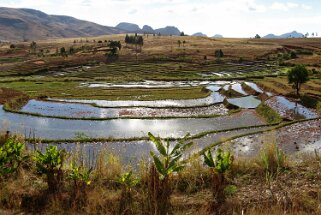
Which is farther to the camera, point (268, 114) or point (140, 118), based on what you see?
point (140, 118)

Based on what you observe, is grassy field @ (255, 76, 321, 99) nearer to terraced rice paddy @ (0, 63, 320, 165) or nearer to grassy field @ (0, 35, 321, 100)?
grassy field @ (0, 35, 321, 100)

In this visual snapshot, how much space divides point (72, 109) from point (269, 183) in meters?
42.1

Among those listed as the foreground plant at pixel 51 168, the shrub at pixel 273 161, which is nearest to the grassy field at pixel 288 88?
the shrub at pixel 273 161

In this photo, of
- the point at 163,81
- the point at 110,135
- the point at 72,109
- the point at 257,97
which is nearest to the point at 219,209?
the point at 110,135

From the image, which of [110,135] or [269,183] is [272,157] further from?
[110,135]

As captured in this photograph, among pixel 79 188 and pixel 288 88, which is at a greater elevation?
pixel 79 188

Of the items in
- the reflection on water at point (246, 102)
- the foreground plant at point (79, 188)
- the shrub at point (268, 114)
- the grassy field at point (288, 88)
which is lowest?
the reflection on water at point (246, 102)

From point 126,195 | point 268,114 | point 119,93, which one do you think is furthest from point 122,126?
point 126,195

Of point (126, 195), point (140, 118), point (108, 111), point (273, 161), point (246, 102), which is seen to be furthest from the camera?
point (246, 102)

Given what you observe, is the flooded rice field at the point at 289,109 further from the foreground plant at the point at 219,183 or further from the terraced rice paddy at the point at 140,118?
the foreground plant at the point at 219,183

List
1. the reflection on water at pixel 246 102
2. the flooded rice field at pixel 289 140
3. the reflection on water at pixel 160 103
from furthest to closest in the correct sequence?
the reflection on water at pixel 160 103, the reflection on water at pixel 246 102, the flooded rice field at pixel 289 140

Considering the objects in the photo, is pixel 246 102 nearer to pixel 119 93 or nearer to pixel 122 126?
pixel 122 126

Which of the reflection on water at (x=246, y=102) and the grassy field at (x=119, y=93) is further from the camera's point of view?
the grassy field at (x=119, y=93)

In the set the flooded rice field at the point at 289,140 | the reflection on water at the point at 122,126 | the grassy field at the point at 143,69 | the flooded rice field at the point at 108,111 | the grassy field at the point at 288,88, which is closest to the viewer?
the flooded rice field at the point at 289,140
